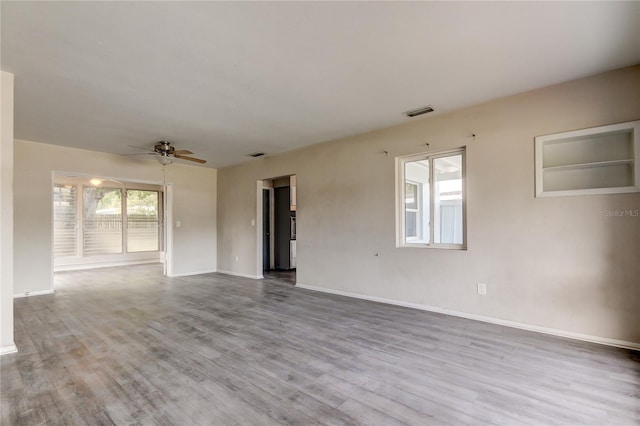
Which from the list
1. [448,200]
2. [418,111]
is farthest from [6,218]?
[448,200]

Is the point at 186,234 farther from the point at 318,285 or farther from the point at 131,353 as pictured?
the point at 131,353

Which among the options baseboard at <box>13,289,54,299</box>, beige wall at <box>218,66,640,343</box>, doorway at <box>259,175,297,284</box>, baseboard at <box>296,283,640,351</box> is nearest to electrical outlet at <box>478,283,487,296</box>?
beige wall at <box>218,66,640,343</box>

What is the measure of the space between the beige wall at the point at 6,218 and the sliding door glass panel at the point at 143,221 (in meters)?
7.18

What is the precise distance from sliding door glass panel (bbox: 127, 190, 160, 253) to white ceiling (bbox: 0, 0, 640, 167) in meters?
5.73

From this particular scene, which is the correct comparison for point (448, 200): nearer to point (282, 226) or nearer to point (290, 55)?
point (290, 55)

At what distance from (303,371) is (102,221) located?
911 centimetres

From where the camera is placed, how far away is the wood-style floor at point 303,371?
1958 mm

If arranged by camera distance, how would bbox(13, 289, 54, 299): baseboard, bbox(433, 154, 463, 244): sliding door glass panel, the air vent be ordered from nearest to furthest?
the air vent, bbox(433, 154, 463, 244): sliding door glass panel, bbox(13, 289, 54, 299): baseboard

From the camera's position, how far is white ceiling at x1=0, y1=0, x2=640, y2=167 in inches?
83.7

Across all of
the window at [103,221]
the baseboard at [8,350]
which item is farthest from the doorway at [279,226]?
the baseboard at [8,350]

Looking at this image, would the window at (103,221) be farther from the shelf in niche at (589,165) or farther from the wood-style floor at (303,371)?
the shelf in niche at (589,165)

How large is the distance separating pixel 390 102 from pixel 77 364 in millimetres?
4155

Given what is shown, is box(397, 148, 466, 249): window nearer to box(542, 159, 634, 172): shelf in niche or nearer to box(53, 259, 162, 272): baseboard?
box(542, 159, 634, 172): shelf in niche

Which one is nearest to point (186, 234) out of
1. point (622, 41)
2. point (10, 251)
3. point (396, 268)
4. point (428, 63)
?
point (10, 251)
